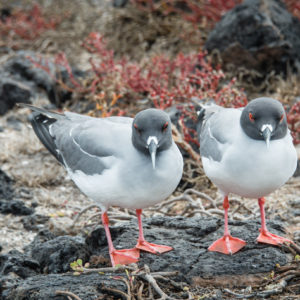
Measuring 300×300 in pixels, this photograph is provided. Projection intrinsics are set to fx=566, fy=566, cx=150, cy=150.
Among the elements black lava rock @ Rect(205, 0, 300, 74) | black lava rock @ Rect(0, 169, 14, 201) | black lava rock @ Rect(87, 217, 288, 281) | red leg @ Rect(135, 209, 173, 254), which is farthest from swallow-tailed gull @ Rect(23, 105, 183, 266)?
black lava rock @ Rect(205, 0, 300, 74)

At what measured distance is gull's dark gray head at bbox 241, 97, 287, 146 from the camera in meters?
3.44

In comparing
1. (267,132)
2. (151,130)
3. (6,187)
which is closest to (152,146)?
(151,130)

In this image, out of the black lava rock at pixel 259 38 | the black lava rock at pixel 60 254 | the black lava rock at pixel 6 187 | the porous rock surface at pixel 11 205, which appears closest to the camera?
the black lava rock at pixel 60 254

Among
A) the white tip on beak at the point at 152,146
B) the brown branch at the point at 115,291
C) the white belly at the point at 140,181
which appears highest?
the white tip on beak at the point at 152,146

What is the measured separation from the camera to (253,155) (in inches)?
137

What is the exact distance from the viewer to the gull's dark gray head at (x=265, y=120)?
3.44m

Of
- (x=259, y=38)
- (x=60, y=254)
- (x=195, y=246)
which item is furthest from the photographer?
(x=259, y=38)

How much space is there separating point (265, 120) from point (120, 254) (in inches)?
51.1

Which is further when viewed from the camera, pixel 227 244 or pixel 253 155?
pixel 227 244

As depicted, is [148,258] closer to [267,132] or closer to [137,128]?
[137,128]

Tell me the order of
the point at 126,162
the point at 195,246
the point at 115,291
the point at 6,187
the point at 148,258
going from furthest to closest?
the point at 6,187, the point at 195,246, the point at 148,258, the point at 126,162, the point at 115,291

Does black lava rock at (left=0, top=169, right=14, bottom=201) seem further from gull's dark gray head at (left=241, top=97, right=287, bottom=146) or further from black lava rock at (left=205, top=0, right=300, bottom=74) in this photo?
black lava rock at (left=205, top=0, right=300, bottom=74)

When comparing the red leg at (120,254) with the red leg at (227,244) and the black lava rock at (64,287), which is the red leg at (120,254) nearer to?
the black lava rock at (64,287)

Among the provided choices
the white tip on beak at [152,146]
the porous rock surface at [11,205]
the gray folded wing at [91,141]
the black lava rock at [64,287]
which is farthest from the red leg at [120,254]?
the porous rock surface at [11,205]
